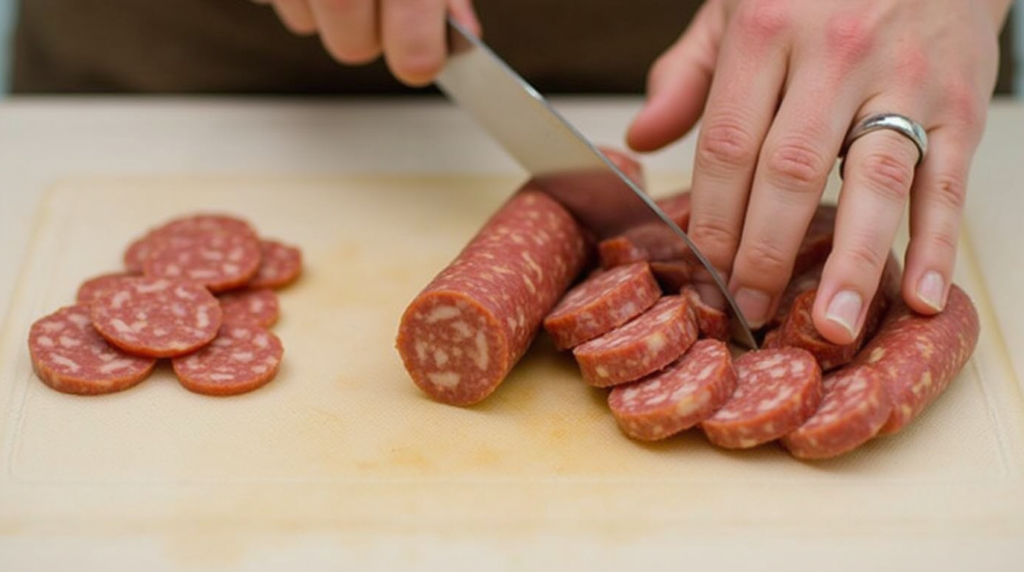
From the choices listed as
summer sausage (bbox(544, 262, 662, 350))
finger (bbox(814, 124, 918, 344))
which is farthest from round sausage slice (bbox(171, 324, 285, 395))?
finger (bbox(814, 124, 918, 344))

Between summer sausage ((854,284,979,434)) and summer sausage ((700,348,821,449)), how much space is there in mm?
127

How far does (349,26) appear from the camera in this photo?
281 cm

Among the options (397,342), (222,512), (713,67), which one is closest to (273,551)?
(222,512)

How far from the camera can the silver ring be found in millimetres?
2381

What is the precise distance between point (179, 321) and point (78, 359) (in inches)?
7.6

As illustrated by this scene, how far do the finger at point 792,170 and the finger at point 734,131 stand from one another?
42 millimetres

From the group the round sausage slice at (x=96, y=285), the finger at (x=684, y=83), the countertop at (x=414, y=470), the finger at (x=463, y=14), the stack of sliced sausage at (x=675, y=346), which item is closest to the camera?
the countertop at (x=414, y=470)

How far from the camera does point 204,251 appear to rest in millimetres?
2766

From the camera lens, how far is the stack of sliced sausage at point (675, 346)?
2242 millimetres

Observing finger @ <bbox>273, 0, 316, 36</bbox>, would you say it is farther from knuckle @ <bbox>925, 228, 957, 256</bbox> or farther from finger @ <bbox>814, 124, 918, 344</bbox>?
knuckle @ <bbox>925, 228, 957, 256</bbox>

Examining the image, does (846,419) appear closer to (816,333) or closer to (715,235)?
(816,333)

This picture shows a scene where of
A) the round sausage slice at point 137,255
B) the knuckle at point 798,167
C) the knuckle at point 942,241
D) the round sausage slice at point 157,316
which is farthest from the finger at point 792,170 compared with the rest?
the round sausage slice at point 137,255

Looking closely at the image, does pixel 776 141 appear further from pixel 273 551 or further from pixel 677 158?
pixel 273 551

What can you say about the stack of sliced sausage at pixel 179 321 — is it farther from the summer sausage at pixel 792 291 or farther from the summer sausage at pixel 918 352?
the summer sausage at pixel 918 352
